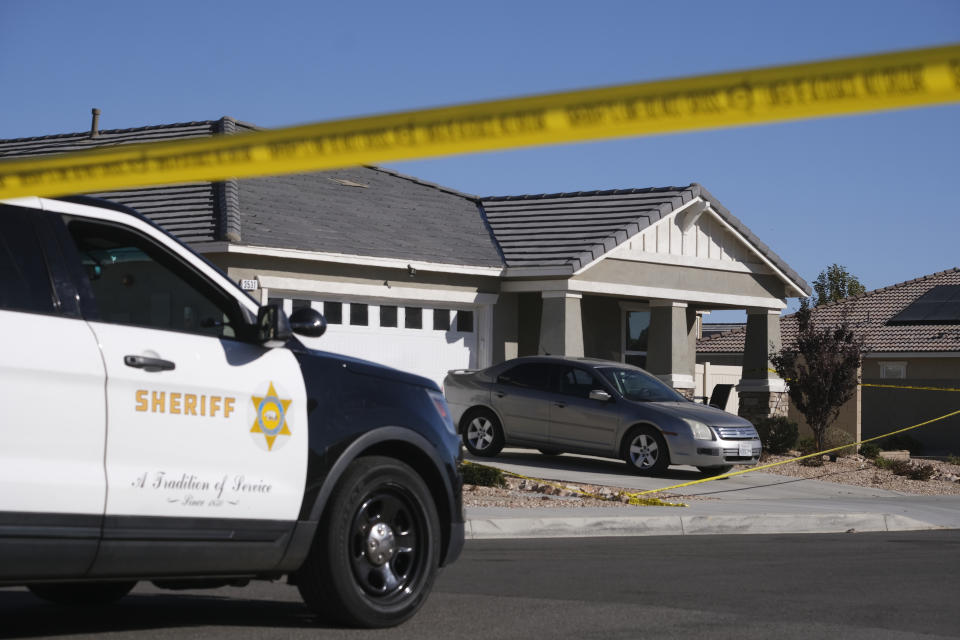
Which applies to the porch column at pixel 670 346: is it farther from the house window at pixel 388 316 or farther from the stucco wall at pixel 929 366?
the stucco wall at pixel 929 366

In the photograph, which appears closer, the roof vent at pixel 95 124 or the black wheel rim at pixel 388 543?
the black wheel rim at pixel 388 543

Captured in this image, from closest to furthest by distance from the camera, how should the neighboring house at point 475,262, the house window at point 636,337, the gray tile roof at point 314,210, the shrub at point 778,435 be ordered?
the gray tile roof at point 314,210, the neighboring house at point 475,262, the shrub at point 778,435, the house window at point 636,337

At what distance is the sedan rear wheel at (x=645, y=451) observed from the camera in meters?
18.6

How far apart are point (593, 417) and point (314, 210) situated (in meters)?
6.81

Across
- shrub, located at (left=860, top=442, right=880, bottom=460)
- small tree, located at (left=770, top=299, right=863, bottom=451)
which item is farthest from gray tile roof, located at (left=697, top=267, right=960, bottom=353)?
small tree, located at (left=770, top=299, right=863, bottom=451)

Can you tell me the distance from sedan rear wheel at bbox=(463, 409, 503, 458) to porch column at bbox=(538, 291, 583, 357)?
9.91 feet

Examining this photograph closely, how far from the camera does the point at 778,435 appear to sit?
23.9m

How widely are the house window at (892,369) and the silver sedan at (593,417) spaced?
70.4 feet

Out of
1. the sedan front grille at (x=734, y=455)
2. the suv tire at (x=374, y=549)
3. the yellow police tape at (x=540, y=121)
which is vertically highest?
the yellow police tape at (x=540, y=121)

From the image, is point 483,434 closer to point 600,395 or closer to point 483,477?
point 600,395

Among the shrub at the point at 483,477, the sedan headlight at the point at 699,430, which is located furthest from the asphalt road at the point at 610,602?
the sedan headlight at the point at 699,430

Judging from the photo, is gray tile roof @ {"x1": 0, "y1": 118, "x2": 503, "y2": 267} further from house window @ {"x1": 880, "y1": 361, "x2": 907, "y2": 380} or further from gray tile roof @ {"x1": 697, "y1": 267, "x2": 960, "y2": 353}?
house window @ {"x1": 880, "y1": 361, "x2": 907, "y2": 380}

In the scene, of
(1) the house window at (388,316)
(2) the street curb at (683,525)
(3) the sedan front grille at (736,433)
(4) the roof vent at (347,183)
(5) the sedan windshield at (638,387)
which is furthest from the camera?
(4) the roof vent at (347,183)

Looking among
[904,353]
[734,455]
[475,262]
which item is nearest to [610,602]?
[734,455]
